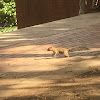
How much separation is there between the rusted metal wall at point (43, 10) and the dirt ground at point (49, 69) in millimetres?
5855

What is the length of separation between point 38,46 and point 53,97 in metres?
A: 3.55

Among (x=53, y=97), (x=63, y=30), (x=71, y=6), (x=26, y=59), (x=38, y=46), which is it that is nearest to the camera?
(x=53, y=97)

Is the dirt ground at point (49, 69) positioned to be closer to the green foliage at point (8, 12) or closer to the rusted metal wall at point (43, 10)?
the rusted metal wall at point (43, 10)

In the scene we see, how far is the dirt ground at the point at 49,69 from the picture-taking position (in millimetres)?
4301

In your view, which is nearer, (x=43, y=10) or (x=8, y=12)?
(x=43, y=10)

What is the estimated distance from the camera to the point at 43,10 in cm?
1505

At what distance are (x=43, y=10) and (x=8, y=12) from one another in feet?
13.7

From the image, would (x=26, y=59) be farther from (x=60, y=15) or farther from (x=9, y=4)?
(x=9, y=4)

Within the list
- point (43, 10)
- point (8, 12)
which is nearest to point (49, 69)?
point (43, 10)

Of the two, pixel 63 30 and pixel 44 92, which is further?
pixel 63 30

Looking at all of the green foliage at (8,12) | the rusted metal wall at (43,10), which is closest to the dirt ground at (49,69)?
the rusted metal wall at (43,10)

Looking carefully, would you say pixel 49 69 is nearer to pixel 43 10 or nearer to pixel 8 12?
pixel 43 10

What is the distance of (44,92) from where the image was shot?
171 inches

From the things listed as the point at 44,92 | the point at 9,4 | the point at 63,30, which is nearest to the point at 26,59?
the point at 44,92
